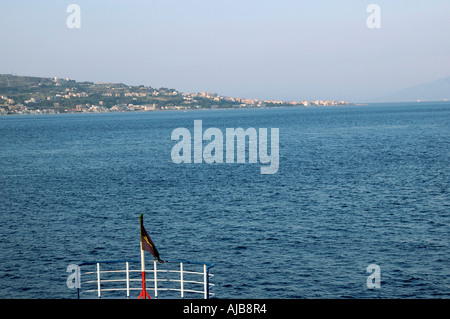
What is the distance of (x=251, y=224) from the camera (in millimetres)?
46844

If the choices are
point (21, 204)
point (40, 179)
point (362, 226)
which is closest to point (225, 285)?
point (362, 226)

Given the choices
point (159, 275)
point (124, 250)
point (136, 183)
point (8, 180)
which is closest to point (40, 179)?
point (8, 180)

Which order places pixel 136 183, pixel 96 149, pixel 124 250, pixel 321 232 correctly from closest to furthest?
pixel 124 250, pixel 321 232, pixel 136 183, pixel 96 149

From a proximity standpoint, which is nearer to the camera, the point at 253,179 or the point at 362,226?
the point at 362,226

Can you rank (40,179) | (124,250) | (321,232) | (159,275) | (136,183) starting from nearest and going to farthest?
(159,275), (124,250), (321,232), (136,183), (40,179)

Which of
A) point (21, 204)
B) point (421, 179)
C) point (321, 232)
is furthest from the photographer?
point (421, 179)

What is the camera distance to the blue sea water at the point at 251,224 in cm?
3291

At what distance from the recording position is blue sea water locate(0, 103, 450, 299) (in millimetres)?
32906

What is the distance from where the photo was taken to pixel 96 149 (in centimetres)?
13400

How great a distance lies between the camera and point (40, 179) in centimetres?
7956

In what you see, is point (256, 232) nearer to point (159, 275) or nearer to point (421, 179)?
point (159, 275)

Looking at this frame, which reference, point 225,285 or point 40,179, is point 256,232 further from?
point 40,179

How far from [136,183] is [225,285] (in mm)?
44346

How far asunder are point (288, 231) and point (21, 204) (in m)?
34.1
